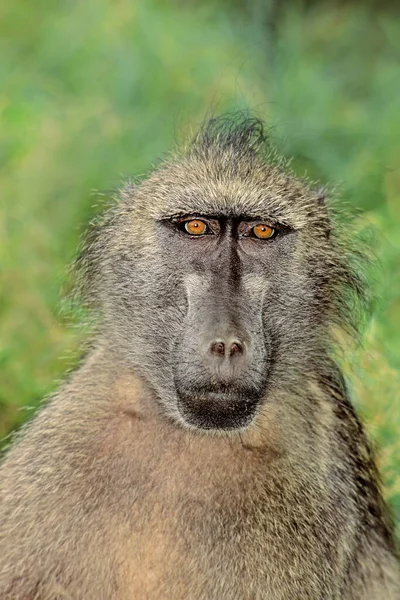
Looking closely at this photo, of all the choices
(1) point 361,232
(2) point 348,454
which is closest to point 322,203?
(1) point 361,232

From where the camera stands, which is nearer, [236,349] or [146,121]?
[236,349]

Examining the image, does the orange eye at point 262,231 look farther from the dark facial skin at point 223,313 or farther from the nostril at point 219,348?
the nostril at point 219,348

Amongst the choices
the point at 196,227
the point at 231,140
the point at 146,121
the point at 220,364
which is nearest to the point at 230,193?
the point at 196,227

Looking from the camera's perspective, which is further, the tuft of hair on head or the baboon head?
the tuft of hair on head

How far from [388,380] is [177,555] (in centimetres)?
127

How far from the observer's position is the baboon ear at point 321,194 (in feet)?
9.81

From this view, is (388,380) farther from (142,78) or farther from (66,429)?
(142,78)

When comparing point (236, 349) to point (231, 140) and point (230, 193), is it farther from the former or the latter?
point (231, 140)

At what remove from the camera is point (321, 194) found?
119 inches

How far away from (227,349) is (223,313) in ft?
0.33

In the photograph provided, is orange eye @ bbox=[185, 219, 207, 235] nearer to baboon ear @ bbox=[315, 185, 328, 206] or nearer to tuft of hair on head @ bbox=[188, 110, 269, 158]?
tuft of hair on head @ bbox=[188, 110, 269, 158]

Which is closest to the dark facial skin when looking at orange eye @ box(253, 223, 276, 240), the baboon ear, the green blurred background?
orange eye @ box(253, 223, 276, 240)

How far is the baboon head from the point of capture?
8.30 ft

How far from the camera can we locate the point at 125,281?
9.53 ft
